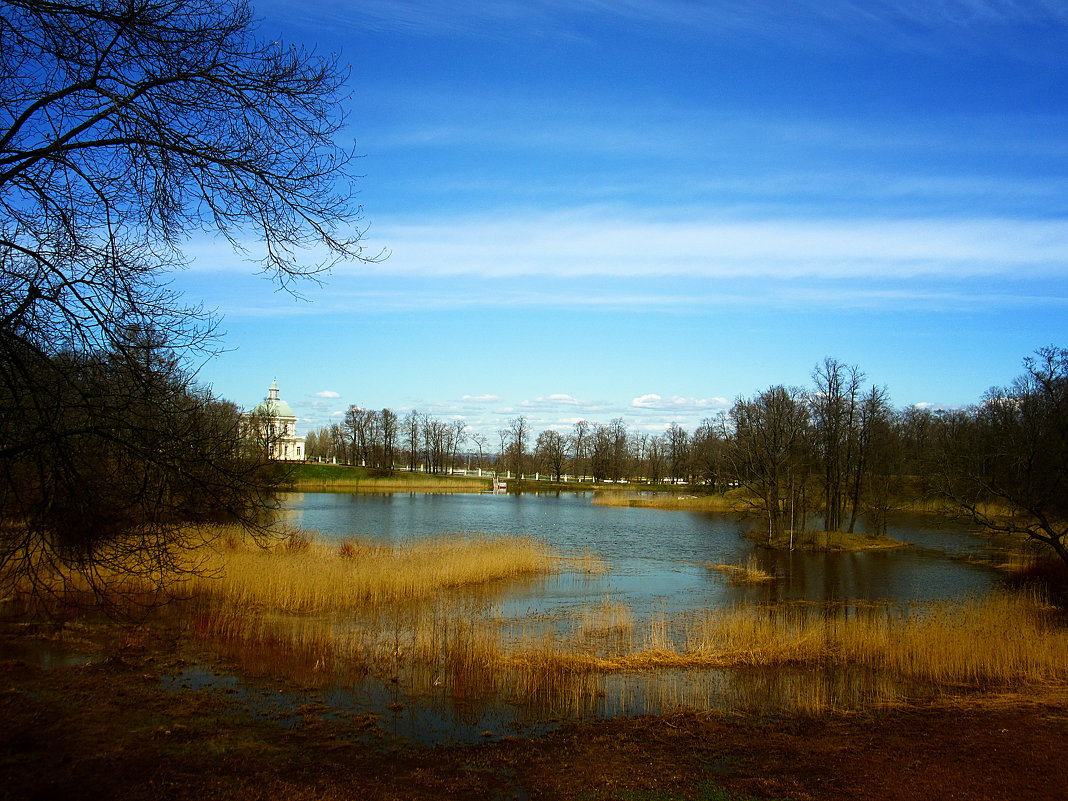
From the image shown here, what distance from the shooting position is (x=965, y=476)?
15.5 metres

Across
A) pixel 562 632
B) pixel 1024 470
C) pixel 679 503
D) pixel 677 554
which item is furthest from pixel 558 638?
pixel 679 503

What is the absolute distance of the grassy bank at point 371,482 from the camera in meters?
65.1

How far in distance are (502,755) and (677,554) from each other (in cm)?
2087

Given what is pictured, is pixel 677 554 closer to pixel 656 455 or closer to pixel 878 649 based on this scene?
pixel 878 649

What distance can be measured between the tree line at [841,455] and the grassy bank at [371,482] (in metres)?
6.43

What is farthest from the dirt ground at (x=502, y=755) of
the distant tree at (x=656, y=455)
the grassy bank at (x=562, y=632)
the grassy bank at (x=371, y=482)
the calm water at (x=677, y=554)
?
the distant tree at (x=656, y=455)

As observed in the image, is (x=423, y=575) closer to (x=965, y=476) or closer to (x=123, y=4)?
(x=965, y=476)

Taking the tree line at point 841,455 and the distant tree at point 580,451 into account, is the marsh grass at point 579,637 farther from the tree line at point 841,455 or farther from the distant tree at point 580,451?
the distant tree at point 580,451

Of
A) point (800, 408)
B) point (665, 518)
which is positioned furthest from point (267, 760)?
point (665, 518)

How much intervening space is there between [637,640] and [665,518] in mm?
30331

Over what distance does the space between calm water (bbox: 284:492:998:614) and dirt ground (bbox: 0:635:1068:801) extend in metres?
7.93

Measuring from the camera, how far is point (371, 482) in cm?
6775

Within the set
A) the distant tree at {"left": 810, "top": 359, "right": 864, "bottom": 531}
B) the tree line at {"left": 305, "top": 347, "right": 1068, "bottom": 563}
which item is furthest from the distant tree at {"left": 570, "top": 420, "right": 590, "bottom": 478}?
the distant tree at {"left": 810, "top": 359, "right": 864, "bottom": 531}

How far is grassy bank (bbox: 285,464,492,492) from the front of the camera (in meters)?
65.1
